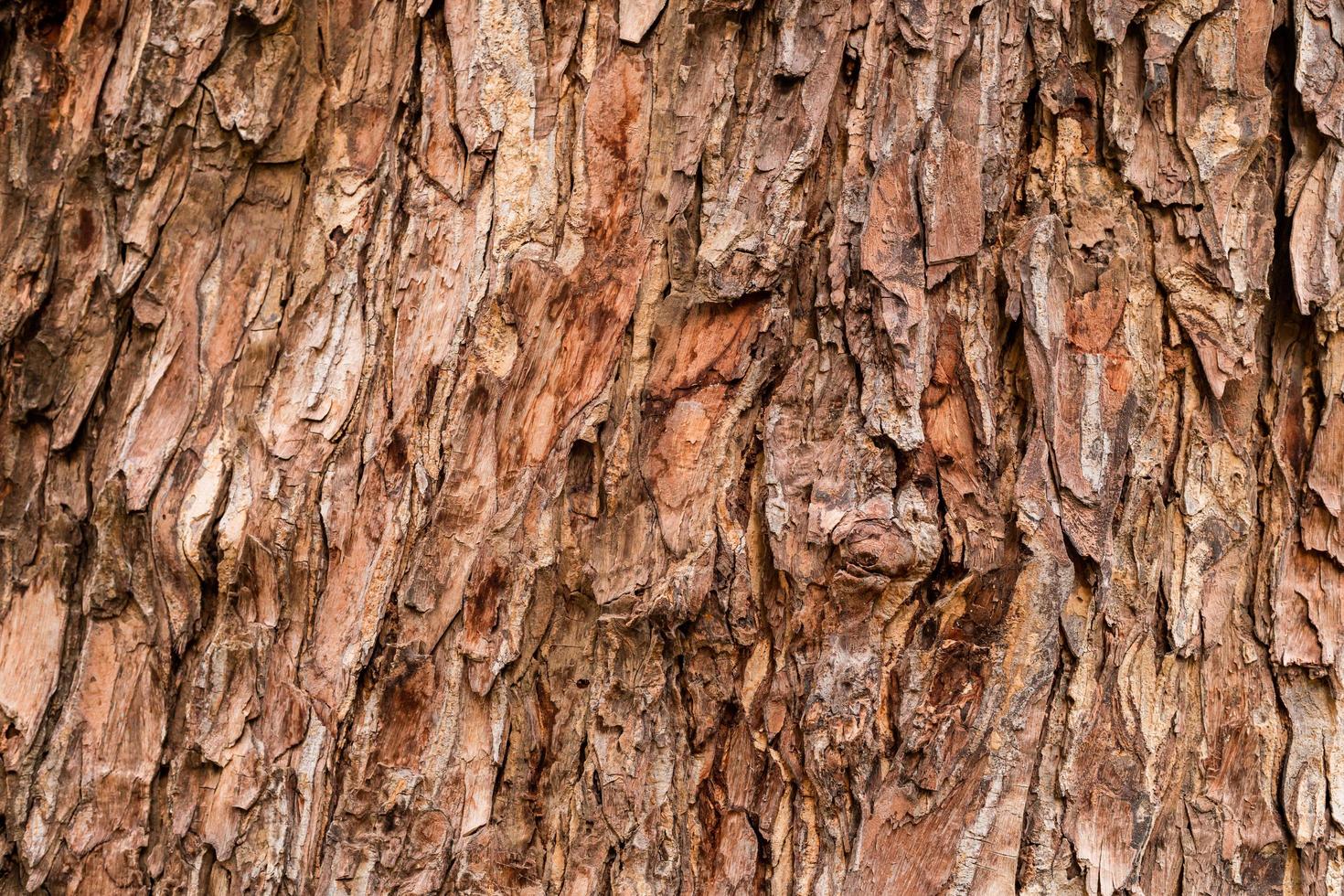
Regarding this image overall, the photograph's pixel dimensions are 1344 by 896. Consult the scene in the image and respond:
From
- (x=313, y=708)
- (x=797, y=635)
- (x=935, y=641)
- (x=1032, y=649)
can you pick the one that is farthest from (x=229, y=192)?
(x=1032, y=649)

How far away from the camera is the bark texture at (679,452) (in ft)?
5.18

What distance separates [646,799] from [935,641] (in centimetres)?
51

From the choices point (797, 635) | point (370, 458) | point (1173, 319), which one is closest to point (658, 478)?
point (797, 635)

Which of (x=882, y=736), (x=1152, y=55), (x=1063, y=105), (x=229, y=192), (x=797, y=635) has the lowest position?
(x=882, y=736)

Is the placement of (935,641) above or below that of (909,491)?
below

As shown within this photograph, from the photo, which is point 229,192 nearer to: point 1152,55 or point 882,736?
point 882,736

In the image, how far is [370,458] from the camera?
65.6 inches

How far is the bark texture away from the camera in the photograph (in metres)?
1.58

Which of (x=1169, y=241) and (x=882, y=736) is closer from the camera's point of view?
(x=882, y=736)

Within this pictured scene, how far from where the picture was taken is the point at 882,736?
1558 millimetres

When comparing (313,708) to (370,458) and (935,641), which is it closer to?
(370,458)

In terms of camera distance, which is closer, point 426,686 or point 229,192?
point 426,686

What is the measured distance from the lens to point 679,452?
1.63m

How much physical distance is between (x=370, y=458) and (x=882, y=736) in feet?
3.00
